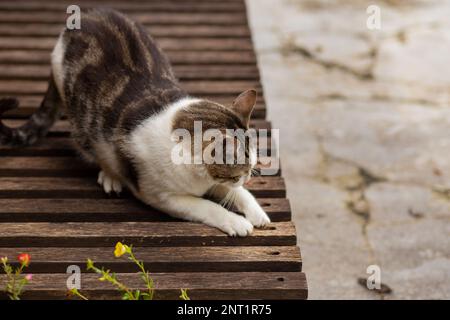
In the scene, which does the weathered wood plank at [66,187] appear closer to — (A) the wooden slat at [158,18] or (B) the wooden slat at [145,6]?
(A) the wooden slat at [158,18]

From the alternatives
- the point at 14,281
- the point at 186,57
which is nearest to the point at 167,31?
the point at 186,57

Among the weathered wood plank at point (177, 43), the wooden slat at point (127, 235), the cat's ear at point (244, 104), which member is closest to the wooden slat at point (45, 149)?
the cat's ear at point (244, 104)

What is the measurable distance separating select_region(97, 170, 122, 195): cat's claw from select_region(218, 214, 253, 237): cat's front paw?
504 millimetres

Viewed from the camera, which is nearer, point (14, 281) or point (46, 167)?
point (14, 281)

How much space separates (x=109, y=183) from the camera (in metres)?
3.04

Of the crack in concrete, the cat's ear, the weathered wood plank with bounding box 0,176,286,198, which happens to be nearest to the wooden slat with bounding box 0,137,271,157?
the weathered wood plank with bounding box 0,176,286,198

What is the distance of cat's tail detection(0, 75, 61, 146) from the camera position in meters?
3.34

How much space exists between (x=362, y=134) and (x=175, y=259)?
2.33 meters

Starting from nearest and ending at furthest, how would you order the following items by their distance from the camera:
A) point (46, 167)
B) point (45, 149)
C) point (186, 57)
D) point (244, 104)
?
point (244, 104) → point (46, 167) → point (45, 149) → point (186, 57)

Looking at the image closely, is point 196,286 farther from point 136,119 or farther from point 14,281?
point 136,119

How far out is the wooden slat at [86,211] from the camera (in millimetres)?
2863

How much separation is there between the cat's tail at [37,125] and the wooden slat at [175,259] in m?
0.80
